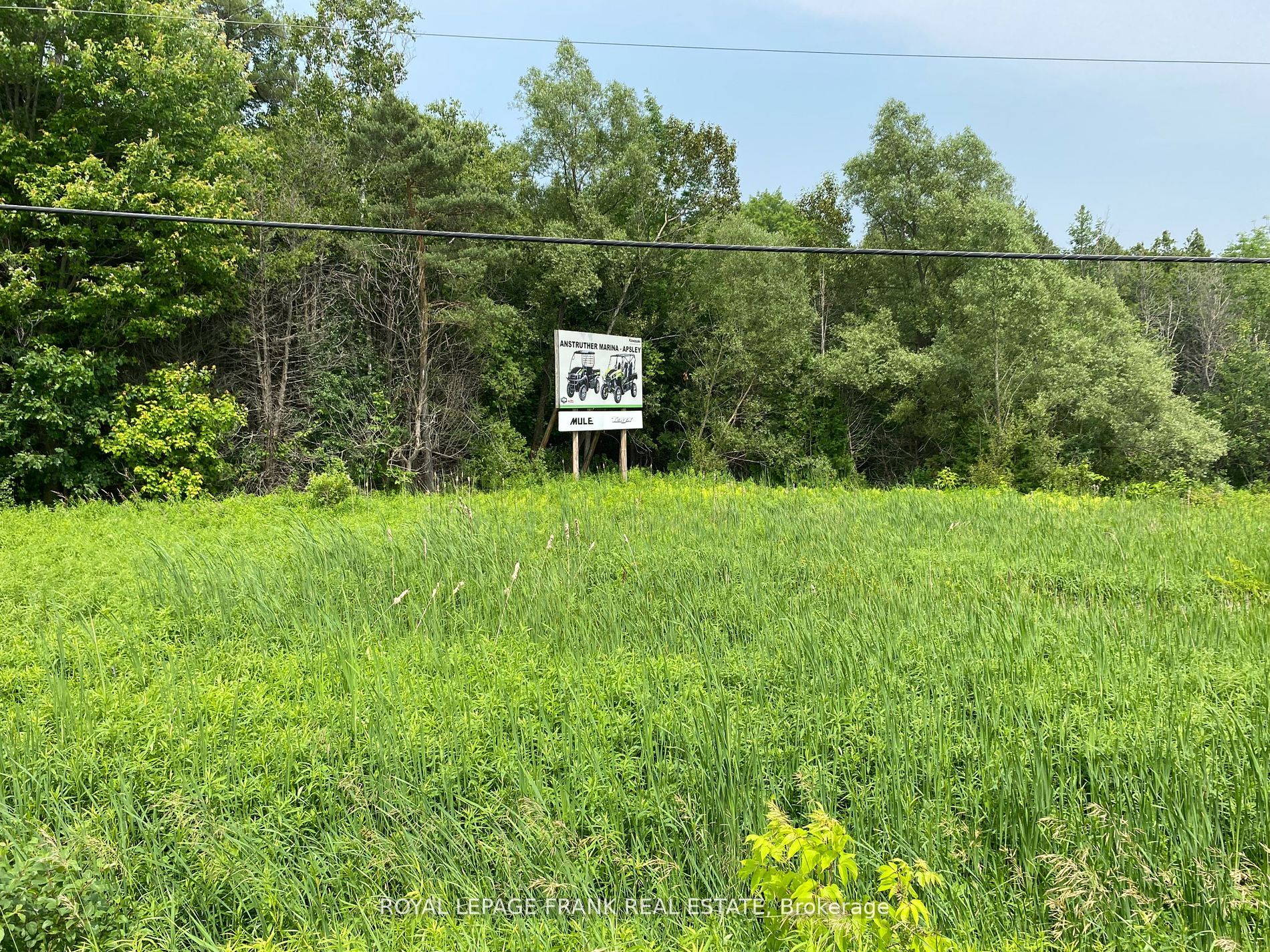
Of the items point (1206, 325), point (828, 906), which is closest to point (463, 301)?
point (828, 906)

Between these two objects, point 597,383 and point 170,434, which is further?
point 597,383

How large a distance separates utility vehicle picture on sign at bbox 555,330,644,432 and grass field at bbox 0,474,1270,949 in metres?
6.84

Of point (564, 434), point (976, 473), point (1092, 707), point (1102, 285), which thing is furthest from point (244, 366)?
point (1102, 285)

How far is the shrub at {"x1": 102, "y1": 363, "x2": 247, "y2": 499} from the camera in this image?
32.3 feet

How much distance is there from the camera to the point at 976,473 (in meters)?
14.9

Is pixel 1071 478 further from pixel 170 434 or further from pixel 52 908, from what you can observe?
pixel 170 434

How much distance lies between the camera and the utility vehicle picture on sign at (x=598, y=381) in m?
11.8

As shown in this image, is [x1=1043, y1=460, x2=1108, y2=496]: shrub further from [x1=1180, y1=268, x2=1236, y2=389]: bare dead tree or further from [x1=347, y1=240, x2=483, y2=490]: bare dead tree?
[x1=1180, y1=268, x2=1236, y2=389]: bare dead tree

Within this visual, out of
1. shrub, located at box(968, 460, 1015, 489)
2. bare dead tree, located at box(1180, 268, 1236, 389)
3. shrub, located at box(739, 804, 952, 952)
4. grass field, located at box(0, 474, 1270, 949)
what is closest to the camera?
shrub, located at box(739, 804, 952, 952)

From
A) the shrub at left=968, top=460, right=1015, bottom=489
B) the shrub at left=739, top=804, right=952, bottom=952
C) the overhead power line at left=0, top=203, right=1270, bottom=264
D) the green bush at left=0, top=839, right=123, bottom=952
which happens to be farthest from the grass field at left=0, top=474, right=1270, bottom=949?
the shrub at left=968, top=460, right=1015, bottom=489

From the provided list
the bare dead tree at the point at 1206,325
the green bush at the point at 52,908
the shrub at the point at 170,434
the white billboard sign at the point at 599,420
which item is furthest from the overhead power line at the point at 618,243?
the bare dead tree at the point at 1206,325

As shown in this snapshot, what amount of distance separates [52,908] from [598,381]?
11.0m

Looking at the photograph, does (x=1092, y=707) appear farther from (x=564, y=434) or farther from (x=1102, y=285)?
(x=1102, y=285)

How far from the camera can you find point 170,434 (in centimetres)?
1012
